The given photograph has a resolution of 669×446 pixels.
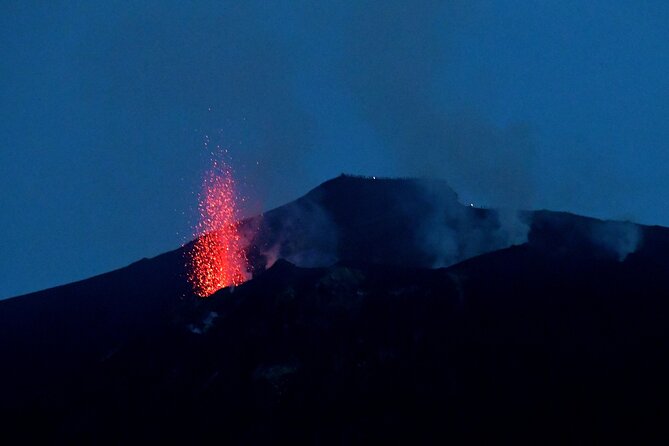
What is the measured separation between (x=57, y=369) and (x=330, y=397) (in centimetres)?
2579

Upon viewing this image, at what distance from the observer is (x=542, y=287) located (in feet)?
153

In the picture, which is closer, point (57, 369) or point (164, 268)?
point (57, 369)

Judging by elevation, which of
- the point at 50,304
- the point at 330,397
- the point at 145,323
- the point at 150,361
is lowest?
the point at 330,397

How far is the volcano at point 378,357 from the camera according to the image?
33.5 metres

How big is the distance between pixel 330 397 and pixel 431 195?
48.3 m

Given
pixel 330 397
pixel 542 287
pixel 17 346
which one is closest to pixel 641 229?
pixel 542 287

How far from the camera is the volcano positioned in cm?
3350

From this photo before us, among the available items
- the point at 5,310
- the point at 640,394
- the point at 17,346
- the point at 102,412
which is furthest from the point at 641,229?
the point at 5,310

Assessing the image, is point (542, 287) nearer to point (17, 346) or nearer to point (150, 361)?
point (150, 361)

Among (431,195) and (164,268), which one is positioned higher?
(431,195)

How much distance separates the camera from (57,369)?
51844 millimetres

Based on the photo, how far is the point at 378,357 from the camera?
40281mm

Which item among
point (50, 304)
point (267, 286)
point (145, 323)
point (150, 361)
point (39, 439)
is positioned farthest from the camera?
point (50, 304)

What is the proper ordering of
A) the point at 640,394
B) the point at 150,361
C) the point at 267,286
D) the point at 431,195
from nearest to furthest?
the point at 640,394 < the point at 150,361 < the point at 267,286 < the point at 431,195
